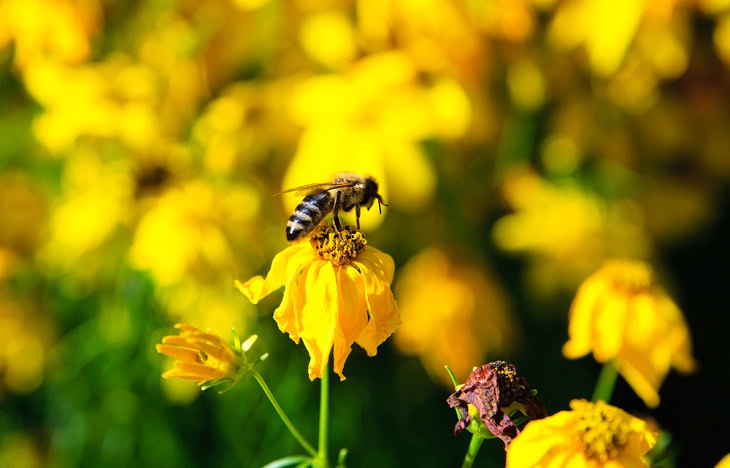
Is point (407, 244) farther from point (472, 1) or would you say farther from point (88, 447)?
point (88, 447)

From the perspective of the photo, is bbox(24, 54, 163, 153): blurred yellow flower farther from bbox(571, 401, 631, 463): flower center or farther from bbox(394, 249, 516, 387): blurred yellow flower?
bbox(571, 401, 631, 463): flower center

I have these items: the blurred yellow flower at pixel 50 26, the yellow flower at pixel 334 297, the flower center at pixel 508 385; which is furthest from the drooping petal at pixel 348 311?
the blurred yellow flower at pixel 50 26

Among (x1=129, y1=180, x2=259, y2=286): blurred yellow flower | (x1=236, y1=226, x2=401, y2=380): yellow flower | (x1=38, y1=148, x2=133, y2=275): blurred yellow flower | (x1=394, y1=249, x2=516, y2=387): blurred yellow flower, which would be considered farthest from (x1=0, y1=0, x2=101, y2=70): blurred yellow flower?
(x1=236, y1=226, x2=401, y2=380): yellow flower

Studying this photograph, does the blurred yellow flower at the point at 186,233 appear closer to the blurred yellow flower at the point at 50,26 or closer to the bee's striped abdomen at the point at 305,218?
the blurred yellow flower at the point at 50,26

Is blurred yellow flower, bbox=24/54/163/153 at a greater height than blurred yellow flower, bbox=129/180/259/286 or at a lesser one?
greater

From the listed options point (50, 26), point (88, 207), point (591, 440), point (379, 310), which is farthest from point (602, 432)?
point (50, 26)
